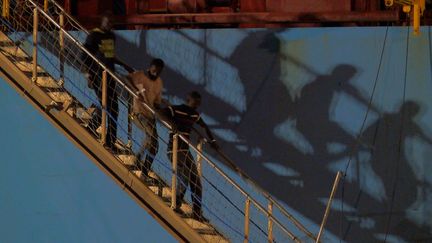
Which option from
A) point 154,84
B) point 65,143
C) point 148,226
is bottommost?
point 148,226

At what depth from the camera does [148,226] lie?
16422 millimetres

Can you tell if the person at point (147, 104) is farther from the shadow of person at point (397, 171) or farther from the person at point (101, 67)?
the shadow of person at point (397, 171)

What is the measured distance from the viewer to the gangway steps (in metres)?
13.3

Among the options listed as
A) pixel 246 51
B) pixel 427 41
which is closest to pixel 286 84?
pixel 246 51

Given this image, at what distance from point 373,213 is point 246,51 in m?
2.91

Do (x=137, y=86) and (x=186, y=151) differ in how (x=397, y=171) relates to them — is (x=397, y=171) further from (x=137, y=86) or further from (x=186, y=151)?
(x=137, y=86)

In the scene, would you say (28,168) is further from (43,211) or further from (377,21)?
(377,21)

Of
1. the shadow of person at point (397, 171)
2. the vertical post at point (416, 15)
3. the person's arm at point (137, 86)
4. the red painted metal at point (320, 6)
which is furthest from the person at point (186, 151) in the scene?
the red painted metal at point (320, 6)

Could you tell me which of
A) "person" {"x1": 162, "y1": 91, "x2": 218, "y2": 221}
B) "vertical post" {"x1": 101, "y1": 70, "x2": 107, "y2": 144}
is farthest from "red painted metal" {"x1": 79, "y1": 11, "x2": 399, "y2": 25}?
"vertical post" {"x1": 101, "y1": 70, "x2": 107, "y2": 144}

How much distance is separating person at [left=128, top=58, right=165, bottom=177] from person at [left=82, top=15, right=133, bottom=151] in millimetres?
294

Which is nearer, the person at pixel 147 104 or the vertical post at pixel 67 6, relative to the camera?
the person at pixel 147 104

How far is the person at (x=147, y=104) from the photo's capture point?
13.6 meters

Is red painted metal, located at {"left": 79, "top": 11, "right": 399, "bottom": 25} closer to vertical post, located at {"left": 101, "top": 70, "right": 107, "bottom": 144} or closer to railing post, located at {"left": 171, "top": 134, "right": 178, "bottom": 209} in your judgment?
vertical post, located at {"left": 101, "top": 70, "right": 107, "bottom": 144}

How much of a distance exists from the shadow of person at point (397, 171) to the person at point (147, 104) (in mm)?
3519
